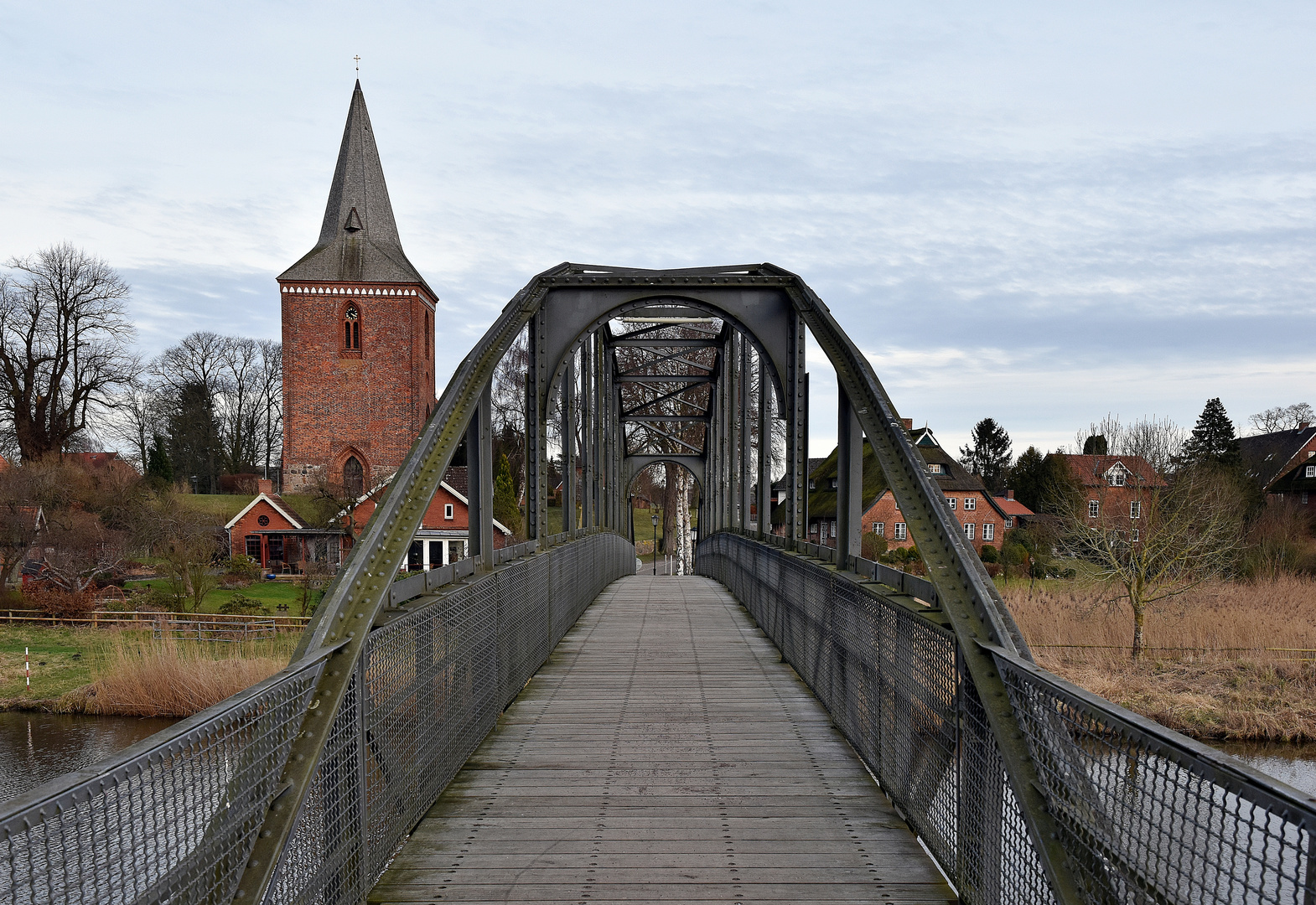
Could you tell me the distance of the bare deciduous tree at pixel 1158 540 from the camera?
61.0 ft

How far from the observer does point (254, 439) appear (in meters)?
55.5

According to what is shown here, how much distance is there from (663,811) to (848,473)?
9.83 feet

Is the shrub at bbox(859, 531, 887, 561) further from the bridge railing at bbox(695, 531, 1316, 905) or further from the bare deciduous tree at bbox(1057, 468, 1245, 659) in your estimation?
the bridge railing at bbox(695, 531, 1316, 905)

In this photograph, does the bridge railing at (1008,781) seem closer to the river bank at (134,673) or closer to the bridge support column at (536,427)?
the bridge support column at (536,427)

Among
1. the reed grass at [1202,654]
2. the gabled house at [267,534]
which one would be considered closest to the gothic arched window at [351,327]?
the gabled house at [267,534]

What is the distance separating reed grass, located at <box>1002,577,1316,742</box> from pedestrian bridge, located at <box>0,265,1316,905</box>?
23.3ft

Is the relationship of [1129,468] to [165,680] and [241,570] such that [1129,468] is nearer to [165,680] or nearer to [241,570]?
[165,680]

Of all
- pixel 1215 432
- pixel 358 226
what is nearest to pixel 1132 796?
pixel 358 226

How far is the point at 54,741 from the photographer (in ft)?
50.6

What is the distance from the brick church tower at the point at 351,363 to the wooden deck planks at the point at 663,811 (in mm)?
34906

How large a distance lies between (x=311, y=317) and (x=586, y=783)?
3978 centimetres

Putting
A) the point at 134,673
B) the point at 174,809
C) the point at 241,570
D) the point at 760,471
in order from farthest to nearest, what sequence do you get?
the point at 241,570
the point at 134,673
the point at 760,471
the point at 174,809

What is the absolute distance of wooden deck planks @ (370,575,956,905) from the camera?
3.45 meters

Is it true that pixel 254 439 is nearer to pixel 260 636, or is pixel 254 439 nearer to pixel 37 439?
pixel 37 439
